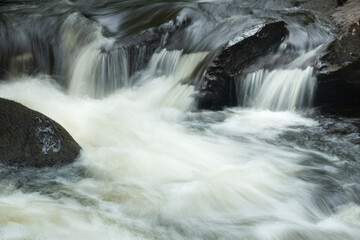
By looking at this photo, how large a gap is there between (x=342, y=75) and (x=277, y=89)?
107cm

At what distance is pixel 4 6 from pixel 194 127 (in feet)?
20.9

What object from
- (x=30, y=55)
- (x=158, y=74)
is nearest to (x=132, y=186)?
(x=158, y=74)

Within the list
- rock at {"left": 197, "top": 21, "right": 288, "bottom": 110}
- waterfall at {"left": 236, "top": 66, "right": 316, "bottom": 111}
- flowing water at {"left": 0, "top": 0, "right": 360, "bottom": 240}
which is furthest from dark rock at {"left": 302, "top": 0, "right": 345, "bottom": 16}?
waterfall at {"left": 236, "top": 66, "right": 316, "bottom": 111}

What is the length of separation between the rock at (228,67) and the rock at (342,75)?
1.17 meters

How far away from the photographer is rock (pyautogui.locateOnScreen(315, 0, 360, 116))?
21.4 ft

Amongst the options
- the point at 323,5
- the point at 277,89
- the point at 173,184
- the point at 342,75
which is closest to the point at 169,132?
the point at 173,184

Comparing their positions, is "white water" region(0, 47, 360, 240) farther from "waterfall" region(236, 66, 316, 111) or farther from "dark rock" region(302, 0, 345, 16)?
"dark rock" region(302, 0, 345, 16)

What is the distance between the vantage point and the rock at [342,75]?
6508 millimetres

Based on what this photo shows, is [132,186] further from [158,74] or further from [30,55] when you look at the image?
[30,55]

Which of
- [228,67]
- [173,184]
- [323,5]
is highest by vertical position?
[323,5]

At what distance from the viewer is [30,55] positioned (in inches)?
323

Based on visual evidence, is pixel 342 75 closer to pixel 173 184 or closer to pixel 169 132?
pixel 169 132

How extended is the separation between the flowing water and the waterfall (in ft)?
0.06

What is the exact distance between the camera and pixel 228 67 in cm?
699
